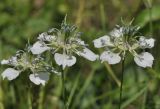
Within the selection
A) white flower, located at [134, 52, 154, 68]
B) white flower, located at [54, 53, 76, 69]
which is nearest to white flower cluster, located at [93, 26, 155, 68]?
white flower, located at [134, 52, 154, 68]

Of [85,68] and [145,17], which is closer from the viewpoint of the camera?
[145,17]

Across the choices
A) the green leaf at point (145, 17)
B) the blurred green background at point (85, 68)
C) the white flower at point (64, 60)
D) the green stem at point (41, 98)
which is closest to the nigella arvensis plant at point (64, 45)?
the white flower at point (64, 60)

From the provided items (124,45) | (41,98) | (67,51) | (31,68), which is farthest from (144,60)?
(41,98)

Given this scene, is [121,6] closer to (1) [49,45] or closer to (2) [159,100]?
(2) [159,100]

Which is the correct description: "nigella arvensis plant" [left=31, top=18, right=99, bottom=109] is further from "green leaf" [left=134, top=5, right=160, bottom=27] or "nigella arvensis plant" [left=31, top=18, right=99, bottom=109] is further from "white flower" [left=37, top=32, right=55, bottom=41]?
"green leaf" [left=134, top=5, right=160, bottom=27]

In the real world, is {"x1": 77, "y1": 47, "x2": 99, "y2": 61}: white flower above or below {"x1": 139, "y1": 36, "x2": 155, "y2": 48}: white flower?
below

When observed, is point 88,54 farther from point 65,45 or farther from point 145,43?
point 145,43

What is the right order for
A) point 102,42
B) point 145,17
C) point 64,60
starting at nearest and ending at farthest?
point 64,60 → point 102,42 → point 145,17
